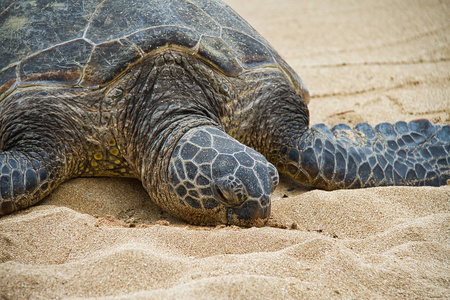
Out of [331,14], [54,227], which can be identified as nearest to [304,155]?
[54,227]

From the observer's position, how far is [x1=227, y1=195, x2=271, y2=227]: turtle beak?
2248mm

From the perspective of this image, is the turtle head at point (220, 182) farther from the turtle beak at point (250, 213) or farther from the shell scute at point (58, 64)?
the shell scute at point (58, 64)

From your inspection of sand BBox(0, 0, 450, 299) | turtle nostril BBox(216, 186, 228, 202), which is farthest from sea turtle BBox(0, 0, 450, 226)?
sand BBox(0, 0, 450, 299)

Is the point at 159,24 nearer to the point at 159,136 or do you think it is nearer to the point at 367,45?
the point at 159,136

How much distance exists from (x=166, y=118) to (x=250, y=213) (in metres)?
0.89

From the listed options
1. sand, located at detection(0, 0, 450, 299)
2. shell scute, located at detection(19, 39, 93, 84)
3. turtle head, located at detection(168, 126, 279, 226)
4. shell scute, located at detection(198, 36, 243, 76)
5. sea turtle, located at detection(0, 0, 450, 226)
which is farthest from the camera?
shell scute, located at detection(198, 36, 243, 76)

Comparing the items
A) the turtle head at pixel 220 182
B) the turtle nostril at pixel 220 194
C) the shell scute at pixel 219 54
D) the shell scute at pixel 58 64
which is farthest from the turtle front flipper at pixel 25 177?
the shell scute at pixel 219 54

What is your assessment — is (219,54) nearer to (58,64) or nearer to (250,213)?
(58,64)

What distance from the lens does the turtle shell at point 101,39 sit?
8.94 feet

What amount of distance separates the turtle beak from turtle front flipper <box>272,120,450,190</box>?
80 centimetres

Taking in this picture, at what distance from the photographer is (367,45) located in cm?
642

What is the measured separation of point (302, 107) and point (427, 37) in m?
4.49

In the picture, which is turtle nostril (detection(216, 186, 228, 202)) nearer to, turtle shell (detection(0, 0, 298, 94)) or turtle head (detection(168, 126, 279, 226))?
turtle head (detection(168, 126, 279, 226))

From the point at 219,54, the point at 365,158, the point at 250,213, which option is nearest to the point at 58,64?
the point at 219,54
